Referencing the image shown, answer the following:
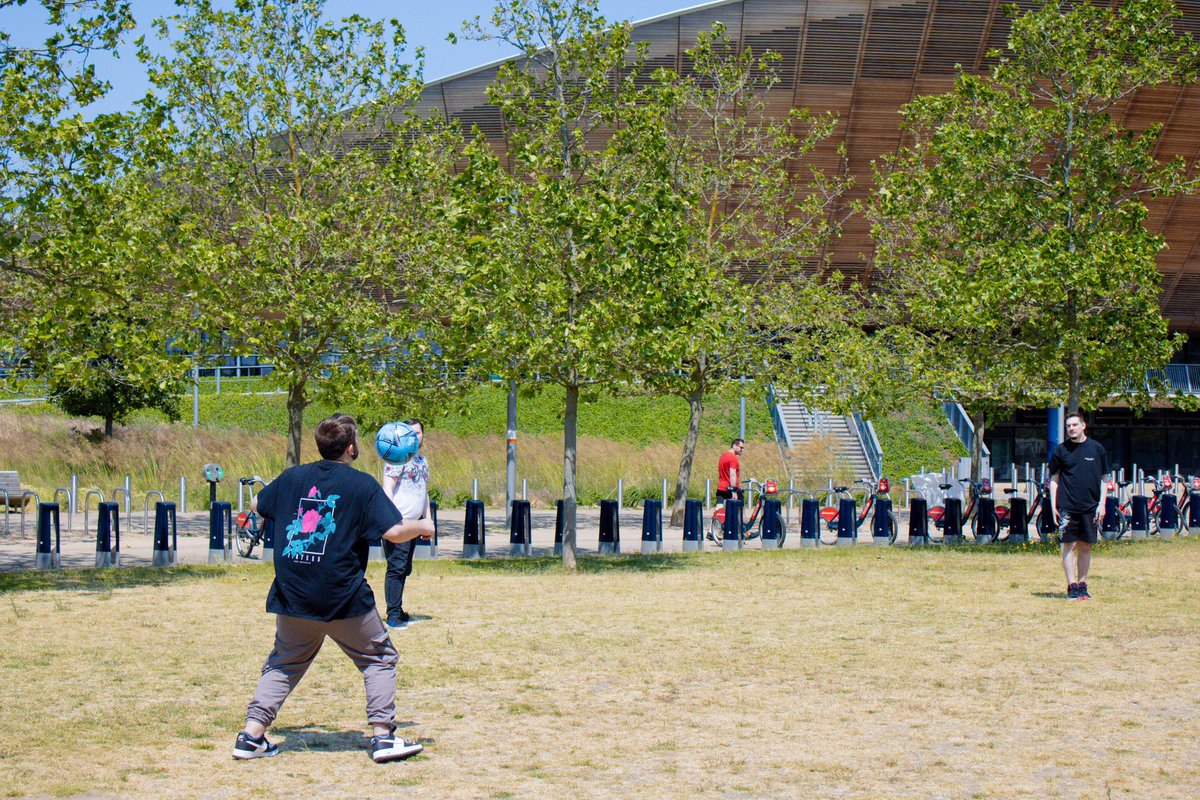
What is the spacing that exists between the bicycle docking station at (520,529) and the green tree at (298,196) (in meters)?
2.90

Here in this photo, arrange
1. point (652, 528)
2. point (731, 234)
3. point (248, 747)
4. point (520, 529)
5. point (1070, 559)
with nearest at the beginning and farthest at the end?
point (248, 747)
point (1070, 559)
point (520, 529)
point (652, 528)
point (731, 234)

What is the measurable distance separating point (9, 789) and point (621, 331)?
12017 millimetres

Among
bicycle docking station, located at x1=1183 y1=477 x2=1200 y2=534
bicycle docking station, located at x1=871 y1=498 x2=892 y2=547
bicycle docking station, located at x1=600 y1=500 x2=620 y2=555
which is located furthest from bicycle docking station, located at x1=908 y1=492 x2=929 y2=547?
bicycle docking station, located at x1=1183 y1=477 x2=1200 y2=534

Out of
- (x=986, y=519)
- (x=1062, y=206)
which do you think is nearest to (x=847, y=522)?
(x=986, y=519)

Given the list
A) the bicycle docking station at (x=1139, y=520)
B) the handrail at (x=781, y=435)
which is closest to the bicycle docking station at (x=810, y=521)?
the bicycle docking station at (x=1139, y=520)

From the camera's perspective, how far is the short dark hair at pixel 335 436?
22.9 feet

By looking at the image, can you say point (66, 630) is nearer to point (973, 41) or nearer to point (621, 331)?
point (621, 331)

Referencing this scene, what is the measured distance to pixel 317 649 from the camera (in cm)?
697

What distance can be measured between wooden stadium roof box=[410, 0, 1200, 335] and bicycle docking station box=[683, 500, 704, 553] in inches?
814

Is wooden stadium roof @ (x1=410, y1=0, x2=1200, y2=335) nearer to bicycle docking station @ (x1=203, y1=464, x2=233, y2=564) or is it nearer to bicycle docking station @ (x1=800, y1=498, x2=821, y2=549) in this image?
bicycle docking station @ (x1=800, y1=498, x2=821, y2=549)

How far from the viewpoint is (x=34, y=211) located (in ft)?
45.8

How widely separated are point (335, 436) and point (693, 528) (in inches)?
556

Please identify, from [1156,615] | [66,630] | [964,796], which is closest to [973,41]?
[1156,615]

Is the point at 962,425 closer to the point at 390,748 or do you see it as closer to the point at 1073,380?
the point at 1073,380
